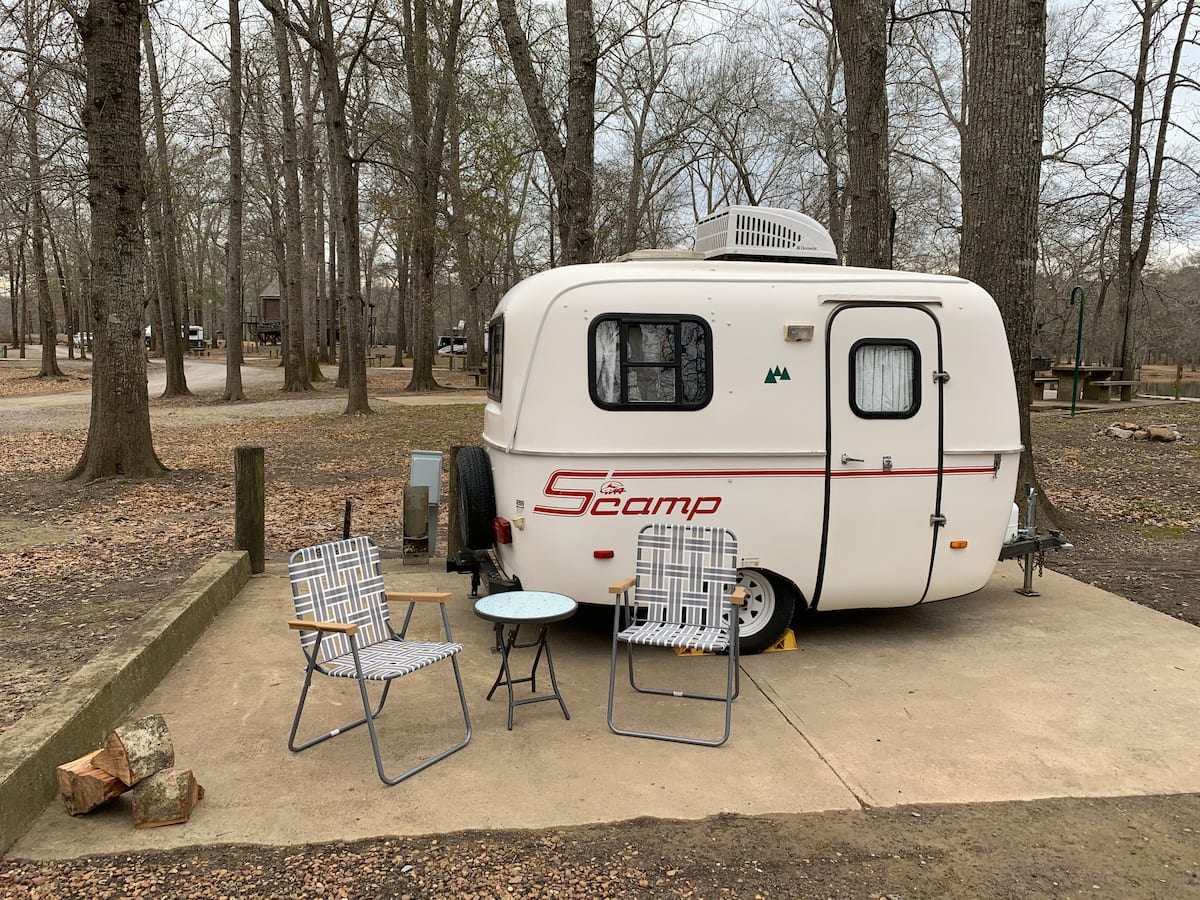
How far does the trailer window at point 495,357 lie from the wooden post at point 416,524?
1.44 m

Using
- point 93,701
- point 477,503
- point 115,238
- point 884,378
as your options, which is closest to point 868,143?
point 884,378

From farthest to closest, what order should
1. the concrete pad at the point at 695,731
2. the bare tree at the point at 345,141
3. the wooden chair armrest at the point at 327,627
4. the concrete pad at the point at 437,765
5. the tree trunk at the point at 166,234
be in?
the tree trunk at the point at 166,234
the bare tree at the point at 345,141
the wooden chair armrest at the point at 327,627
the concrete pad at the point at 695,731
the concrete pad at the point at 437,765

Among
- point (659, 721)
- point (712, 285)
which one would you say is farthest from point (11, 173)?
point (659, 721)

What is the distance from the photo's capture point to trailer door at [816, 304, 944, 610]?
205 inches

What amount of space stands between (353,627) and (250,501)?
142 inches

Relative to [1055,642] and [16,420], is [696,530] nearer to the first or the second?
[1055,642]

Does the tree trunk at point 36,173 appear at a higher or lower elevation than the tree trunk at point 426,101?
lower

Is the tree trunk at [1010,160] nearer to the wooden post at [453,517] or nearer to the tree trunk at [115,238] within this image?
the wooden post at [453,517]

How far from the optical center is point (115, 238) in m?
9.98

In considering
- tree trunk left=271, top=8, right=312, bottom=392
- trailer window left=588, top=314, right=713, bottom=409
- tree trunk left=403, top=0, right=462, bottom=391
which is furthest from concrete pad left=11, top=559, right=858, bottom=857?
tree trunk left=271, top=8, right=312, bottom=392

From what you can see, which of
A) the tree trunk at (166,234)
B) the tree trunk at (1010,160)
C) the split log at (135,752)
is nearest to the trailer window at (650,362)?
the split log at (135,752)

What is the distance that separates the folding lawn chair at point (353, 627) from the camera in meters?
3.86

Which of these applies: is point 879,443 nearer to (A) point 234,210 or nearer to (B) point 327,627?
(B) point 327,627

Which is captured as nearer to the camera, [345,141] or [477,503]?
[477,503]
